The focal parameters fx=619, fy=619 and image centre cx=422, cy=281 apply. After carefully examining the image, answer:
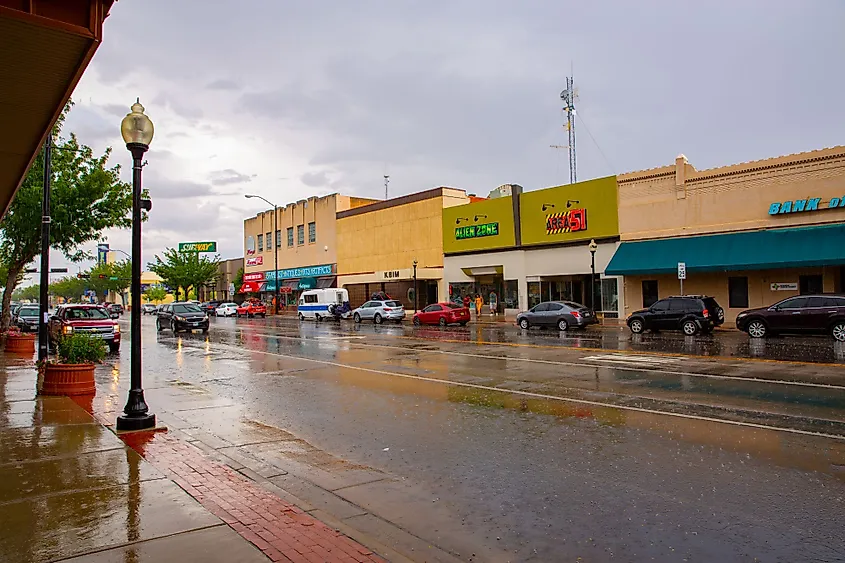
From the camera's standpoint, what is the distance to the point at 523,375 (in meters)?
13.9

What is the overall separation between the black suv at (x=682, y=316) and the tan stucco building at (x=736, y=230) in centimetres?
345

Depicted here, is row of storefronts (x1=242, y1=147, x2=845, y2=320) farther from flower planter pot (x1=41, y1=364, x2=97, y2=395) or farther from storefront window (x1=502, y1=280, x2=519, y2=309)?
flower planter pot (x1=41, y1=364, x2=97, y2=395)

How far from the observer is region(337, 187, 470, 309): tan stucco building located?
1762 inches

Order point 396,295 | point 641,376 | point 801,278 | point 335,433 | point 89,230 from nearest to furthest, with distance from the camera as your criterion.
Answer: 1. point 335,433
2. point 641,376
3. point 89,230
4. point 801,278
5. point 396,295

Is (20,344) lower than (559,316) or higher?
lower

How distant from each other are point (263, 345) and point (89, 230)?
24.7 ft

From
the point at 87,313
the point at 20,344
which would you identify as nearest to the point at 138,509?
the point at 20,344

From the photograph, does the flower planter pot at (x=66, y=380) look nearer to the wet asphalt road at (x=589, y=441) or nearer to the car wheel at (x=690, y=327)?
the wet asphalt road at (x=589, y=441)

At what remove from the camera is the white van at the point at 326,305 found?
151 ft

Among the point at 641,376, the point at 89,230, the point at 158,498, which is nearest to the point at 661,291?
the point at 641,376

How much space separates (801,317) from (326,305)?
107 ft

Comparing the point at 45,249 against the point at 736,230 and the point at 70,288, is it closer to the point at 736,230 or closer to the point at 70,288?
the point at 736,230

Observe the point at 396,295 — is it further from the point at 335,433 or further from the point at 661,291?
the point at 335,433

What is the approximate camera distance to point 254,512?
546 centimetres
